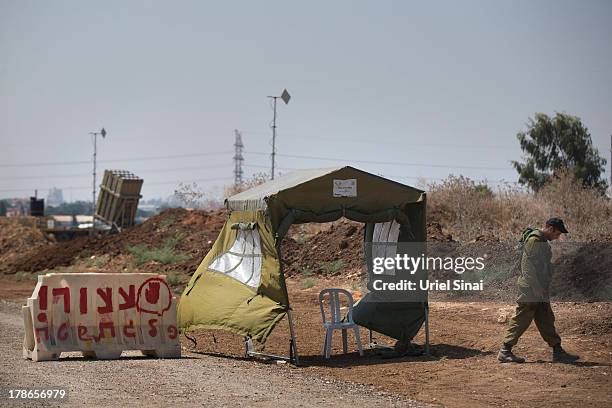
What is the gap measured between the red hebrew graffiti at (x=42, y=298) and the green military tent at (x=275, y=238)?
8.60ft

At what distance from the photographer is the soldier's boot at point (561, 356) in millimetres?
13695

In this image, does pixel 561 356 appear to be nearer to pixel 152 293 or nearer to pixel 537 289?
pixel 537 289

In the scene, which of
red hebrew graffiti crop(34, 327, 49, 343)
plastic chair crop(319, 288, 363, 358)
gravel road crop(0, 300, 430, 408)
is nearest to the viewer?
gravel road crop(0, 300, 430, 408)

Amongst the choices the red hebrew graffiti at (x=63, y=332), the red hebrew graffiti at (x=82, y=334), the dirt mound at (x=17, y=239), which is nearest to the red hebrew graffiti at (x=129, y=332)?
the red hebrew graffiti at (x=82, y=334)

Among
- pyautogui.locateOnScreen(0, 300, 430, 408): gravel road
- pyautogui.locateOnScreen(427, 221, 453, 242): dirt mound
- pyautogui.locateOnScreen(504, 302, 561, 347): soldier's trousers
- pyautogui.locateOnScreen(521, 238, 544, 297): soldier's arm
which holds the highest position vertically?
pyautogui.locateOnScreen(427, 221, 453, 242): dirt mound

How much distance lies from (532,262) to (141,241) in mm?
30076

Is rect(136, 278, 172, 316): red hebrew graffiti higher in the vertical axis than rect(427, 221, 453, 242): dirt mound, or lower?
lower

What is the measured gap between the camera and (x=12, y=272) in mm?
41438

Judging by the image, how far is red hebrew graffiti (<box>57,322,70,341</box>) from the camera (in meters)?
14.5

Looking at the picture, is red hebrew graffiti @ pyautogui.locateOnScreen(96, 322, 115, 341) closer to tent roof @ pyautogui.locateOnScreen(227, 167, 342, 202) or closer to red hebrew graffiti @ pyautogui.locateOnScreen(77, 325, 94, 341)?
red hebrew graffiti @ pyautogui.locateOnScreen(77, 325, 94, 341)

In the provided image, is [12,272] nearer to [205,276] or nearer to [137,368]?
[205,276]

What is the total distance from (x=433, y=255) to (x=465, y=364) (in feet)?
44.1

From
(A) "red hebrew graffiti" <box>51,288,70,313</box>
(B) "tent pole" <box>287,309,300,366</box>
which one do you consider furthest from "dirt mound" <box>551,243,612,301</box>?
(A) "red hebrew graffiti" <box>51,288,70,313</box>

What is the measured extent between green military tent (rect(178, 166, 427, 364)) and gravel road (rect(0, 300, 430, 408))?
88 centimetres
